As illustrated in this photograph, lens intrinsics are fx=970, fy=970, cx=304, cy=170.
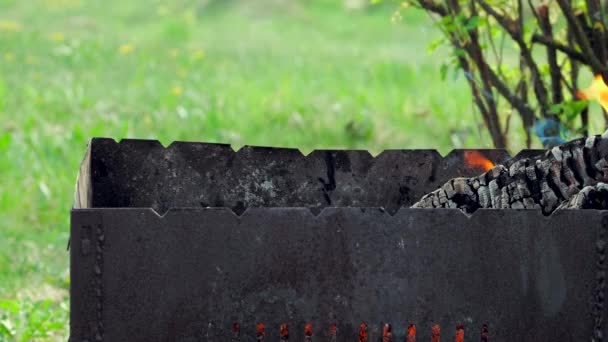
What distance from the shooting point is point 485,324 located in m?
2.54

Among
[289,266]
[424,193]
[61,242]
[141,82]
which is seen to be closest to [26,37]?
[141,82]

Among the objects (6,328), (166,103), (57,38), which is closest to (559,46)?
(6,328)

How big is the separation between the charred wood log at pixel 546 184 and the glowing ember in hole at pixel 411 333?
1.86 ft

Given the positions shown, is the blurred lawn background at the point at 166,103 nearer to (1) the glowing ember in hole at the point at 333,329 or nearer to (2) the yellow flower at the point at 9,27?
(2) the yellow flower at the point at 9,27

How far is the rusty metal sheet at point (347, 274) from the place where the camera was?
248 centimetres

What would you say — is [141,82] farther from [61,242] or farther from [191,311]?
[191,311]

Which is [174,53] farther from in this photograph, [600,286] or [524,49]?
[600,286]

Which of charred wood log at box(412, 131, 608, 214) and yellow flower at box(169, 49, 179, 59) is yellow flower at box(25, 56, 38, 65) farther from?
charred wood log at box(412, 131, 608, 214)

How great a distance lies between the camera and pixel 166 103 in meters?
8.35

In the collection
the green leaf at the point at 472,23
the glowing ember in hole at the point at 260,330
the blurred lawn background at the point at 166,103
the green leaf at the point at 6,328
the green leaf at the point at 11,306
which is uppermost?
the blurred lawn background at the point at 166,103

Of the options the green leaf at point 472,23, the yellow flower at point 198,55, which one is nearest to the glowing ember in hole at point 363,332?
the green leaf at point 472,23

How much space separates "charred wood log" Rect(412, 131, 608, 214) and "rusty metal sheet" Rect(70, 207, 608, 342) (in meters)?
0.31

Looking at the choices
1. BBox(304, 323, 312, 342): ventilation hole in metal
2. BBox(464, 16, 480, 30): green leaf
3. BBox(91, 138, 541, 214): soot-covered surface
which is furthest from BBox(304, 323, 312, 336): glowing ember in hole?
BBox(464, 16, 480, 30): green leaf

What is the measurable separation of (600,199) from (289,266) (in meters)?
→ 0.91
